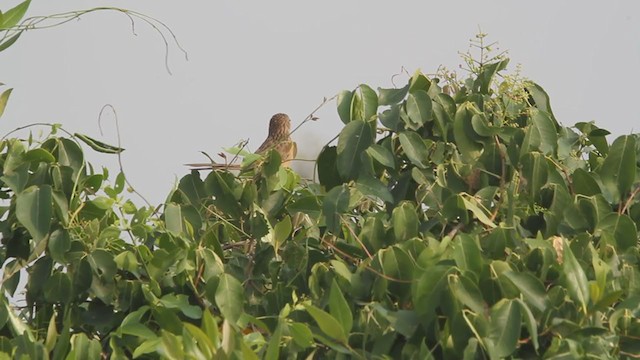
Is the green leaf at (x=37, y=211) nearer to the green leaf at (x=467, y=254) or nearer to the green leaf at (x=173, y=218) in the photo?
the green leaf at (x=173, y=218)

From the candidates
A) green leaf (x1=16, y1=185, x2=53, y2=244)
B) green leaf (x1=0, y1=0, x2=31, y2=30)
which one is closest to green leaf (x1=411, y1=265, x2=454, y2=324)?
green leaf (x1=16, y1=185, x2=53, y2=244)

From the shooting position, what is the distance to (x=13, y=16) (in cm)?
271

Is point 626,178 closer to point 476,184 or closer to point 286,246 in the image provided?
point 476,184

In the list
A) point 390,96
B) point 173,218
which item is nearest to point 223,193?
point 173,218

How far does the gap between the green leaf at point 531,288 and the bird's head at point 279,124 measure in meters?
6.76

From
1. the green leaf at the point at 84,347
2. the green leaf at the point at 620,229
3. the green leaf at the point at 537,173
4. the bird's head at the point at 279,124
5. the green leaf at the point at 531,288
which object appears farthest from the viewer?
the bird's head at the point at 279,124

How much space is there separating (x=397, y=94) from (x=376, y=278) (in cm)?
64

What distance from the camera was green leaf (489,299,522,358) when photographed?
207 centimetres

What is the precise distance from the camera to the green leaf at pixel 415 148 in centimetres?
282

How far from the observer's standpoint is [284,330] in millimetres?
2307

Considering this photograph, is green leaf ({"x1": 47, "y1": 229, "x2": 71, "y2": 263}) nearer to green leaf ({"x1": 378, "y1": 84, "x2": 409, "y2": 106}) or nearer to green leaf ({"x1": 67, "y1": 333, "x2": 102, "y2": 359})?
green leaf ({"x1": 67, "y1": 333, "x2": 102, "y2": 359})

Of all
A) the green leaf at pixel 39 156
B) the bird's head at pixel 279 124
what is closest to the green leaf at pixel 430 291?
the green leaf at pixel 39 156

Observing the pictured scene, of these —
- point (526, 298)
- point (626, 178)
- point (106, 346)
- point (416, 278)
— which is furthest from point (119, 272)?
point (626, 178)

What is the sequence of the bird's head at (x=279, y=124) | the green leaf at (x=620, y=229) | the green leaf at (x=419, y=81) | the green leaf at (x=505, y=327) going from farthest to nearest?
the bird's head at (x=279, y=124) < the green leaf at (x=419, y=81) < the green leaf at (x=620, y=229) < the green leaf at (x=505, y=327)
